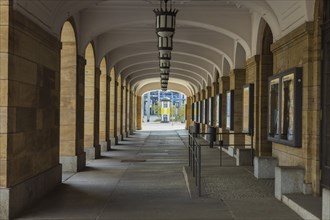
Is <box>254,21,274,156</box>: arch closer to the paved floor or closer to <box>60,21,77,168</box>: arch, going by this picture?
the paved floor

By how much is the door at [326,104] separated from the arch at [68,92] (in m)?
6.49

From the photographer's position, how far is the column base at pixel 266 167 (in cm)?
1008

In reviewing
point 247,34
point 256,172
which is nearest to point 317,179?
point 256,172

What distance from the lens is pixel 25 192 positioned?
7.30 metres

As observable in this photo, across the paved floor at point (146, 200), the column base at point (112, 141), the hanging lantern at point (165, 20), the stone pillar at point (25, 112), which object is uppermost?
the hanging lantern at point (165, 20)

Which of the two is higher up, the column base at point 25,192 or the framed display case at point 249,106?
the framed display case at point 249,106

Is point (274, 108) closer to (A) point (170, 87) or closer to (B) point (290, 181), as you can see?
(B) point (290, 181)

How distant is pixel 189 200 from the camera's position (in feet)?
26.0

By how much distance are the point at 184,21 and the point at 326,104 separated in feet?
21.3

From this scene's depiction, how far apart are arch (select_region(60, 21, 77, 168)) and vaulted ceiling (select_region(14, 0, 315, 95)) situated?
1.71 ft

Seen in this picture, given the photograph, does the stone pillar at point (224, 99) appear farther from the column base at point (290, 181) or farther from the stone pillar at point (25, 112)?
the column base at point (290, 181)

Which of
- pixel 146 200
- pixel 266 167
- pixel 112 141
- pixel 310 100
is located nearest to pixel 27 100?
pixel 146 200

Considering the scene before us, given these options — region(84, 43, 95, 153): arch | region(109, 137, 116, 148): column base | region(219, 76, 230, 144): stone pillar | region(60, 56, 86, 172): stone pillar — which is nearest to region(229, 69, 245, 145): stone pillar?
region(219, 76, 230, 144): stone pillar

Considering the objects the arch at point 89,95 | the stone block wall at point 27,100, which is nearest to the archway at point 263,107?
the stone block wall at point 27,100
